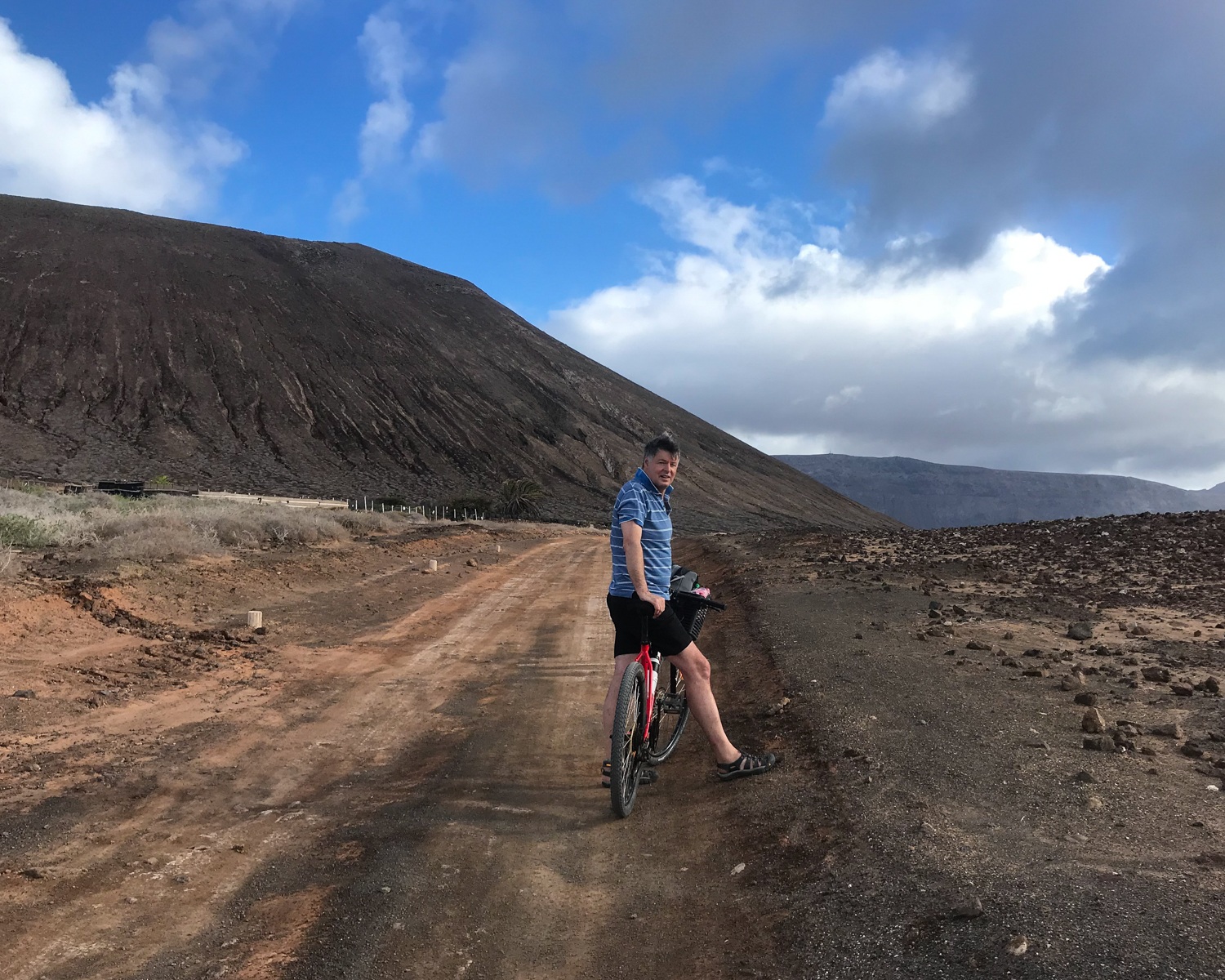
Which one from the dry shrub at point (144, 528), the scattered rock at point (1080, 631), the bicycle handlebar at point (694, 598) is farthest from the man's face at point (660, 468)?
the dry shrub at point (144, 528)

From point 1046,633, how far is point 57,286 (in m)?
111

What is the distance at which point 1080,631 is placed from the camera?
847cm

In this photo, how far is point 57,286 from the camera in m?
93.4

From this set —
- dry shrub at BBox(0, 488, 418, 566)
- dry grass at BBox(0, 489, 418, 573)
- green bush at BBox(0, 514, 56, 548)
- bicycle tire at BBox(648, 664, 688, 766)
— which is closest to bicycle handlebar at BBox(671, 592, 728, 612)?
bicycle tire at BBox(648, 664, 688, 766)

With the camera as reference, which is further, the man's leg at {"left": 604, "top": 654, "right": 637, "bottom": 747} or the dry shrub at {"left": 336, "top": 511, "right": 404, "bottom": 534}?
the dry shrub at {"left": 336, "top": 511, "right": 404, "bottom": 534}

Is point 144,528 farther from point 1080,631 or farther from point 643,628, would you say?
point 1080,631

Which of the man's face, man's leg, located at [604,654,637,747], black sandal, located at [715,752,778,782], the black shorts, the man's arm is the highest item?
the man's face

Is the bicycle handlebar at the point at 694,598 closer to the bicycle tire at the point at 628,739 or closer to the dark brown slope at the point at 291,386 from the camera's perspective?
the bicycle tire at the point at 628,739

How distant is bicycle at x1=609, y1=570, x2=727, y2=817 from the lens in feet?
15.3

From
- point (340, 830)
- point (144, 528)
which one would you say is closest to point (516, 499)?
point (144, 528)

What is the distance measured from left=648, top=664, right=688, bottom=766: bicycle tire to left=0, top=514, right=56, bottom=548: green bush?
12.5 meters

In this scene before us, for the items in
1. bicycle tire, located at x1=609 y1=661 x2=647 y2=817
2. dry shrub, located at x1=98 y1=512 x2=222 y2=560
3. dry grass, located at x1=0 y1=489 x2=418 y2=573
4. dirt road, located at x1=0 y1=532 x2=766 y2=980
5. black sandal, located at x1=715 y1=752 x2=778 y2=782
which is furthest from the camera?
dry grass, located at x1=0 y1=489 x2=418 y2=573

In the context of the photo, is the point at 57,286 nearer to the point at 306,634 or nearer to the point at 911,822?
the point at 306,634

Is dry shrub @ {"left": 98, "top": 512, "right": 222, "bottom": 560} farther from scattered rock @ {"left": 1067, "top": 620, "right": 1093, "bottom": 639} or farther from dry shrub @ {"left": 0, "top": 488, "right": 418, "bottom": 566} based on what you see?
scattered rock @ {"left": 1067, "top": 620, "right": 1093, "bottom": 639}
